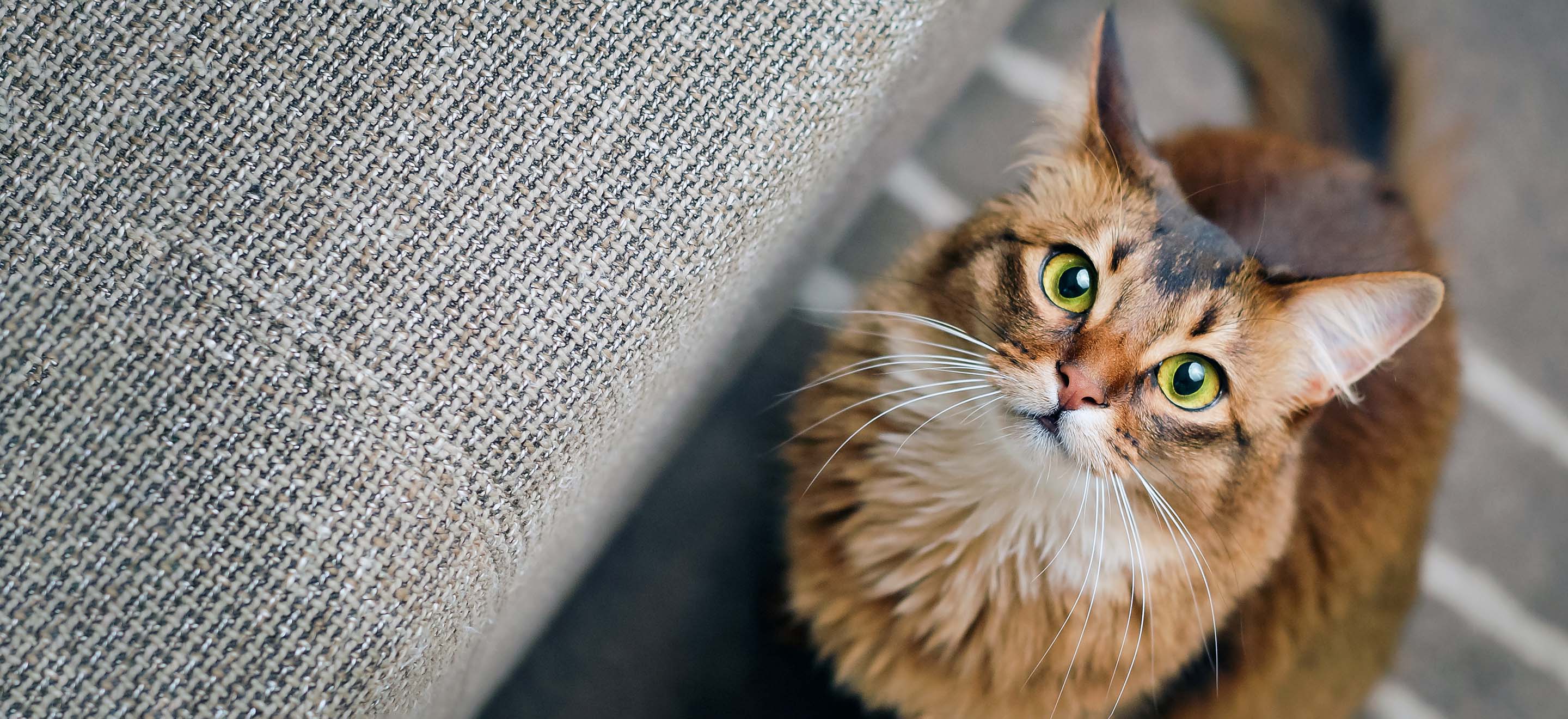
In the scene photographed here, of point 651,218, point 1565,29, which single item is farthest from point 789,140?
point 1565,29

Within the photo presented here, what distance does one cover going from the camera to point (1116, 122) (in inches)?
30.8

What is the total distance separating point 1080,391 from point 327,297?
0.61 metres

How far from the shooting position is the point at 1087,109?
2.63ft

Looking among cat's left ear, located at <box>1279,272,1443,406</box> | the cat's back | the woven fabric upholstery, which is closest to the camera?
the woven fabric upholstery

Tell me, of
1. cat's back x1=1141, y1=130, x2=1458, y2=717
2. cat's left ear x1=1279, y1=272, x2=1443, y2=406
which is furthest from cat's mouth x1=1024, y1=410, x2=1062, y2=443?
cat's back x1=1141, y1=130, x2=1458, y2=717

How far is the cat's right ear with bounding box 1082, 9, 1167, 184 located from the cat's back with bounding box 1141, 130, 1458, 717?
0.63 ft

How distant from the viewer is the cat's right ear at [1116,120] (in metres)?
0.76

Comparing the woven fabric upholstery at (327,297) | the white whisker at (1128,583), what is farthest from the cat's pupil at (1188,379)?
the woven fabric upholstery at (327,297)

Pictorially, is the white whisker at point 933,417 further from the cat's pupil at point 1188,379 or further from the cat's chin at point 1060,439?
the cat's pupil at point 1188,379

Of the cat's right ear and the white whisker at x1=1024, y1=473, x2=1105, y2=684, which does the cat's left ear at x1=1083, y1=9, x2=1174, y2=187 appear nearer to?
the cat's right ear

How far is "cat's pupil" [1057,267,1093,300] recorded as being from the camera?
77 centimetres

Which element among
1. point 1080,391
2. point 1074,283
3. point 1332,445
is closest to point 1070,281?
point 1074,283

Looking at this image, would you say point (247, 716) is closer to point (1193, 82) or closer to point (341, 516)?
point (341, 516)

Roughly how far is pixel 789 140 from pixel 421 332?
13.5 inches
